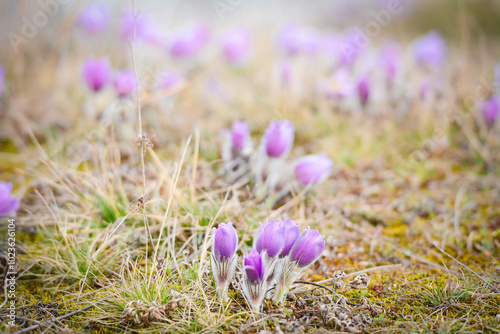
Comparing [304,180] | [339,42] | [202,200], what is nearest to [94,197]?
[202,200]

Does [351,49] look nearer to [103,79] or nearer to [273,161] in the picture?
[273,161]

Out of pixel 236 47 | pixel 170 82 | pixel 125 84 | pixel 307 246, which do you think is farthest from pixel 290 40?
pixel 307 246

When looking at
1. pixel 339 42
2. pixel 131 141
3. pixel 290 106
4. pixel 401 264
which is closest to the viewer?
pixel 401 264

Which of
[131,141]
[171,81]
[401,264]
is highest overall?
[171,81]

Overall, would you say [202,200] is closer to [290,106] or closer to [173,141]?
[173,141]

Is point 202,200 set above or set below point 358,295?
above

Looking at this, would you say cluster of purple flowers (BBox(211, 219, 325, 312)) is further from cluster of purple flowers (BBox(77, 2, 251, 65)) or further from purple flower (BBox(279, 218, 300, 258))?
cluster of purple flowers (BBox(77, 2, 251, 65))

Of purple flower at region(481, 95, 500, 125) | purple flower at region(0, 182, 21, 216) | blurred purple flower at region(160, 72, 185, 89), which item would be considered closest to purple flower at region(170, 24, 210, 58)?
blurred purple flower at region(160, 72, 185, 89)
